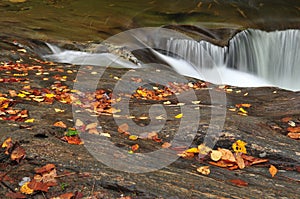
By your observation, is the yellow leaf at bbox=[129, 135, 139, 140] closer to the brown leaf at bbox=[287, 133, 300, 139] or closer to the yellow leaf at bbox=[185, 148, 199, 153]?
the yellow leaf at bbox=[185, 148, 199, 153]

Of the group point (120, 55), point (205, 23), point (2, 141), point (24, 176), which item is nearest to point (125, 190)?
point (24, 176)

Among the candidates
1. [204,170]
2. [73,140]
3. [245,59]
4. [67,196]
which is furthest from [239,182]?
[245,59]

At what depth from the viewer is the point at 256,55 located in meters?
11.5

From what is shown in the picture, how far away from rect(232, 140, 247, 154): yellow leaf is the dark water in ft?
24.4

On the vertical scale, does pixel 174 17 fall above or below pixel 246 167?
above

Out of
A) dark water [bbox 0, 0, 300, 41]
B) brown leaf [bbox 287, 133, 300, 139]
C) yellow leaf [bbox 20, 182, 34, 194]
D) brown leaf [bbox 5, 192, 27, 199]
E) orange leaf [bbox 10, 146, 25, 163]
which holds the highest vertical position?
dark water [bbox 0, 0, 300, 41]

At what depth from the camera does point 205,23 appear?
11.9m

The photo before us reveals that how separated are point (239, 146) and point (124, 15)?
34.0ft

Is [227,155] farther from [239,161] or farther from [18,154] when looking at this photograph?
[18,154]

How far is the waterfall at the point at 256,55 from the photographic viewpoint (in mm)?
10891

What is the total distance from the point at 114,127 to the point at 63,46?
6.32m

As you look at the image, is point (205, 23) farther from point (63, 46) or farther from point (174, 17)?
point (63, 46)

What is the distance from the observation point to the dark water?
1035 centimetres

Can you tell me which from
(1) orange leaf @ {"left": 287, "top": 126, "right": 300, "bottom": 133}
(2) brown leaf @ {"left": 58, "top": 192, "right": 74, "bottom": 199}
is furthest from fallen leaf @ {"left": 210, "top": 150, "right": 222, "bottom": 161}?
(2) brown leaf @ {"left": 58, "top": 192, "right": 74, "bottom": 199}
